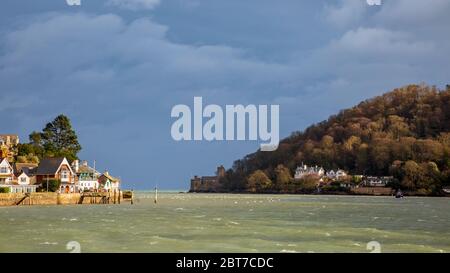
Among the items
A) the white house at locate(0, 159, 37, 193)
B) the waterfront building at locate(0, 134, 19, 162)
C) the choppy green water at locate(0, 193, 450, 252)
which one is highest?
the waterfront building at locate(0, 134, 19, 162)

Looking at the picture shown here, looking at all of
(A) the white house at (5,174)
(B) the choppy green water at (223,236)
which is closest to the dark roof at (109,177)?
(A) the white house at (5,174)

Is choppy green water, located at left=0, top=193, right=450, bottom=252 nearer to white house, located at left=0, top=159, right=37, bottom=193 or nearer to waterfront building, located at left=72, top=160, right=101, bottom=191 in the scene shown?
white house, located at left=0, top=159, right=37, bottom=193

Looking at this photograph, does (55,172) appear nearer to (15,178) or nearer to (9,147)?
(15,178)

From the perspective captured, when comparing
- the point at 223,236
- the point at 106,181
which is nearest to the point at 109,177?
the point at 106,181

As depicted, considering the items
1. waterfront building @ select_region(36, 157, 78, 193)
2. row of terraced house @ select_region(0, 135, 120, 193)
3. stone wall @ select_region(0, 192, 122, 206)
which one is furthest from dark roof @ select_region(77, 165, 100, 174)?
→ stone wall @ select_region(0, 192, 122, 206)

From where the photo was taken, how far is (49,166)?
110 metres

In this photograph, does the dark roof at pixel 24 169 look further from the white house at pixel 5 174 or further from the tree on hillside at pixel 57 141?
the tree on hillside at pixel 57 141

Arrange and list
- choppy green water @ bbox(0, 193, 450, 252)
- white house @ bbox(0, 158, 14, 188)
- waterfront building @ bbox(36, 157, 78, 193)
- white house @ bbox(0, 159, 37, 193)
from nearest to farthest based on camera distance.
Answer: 1. choppy green water @ bbox(0, 193, 450, 252)
2. white house @ bbox(0, 158, 14, 188)
3. white house @ bbox(0, 159, 37, 193)
4. waterfront building @ bbox(36, 157, 78, 193)

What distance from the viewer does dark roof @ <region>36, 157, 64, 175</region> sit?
110 m

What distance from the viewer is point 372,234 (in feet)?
141

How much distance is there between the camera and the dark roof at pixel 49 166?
109750 mm

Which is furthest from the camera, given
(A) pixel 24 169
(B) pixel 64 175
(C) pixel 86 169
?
(C) pixel 86 169
